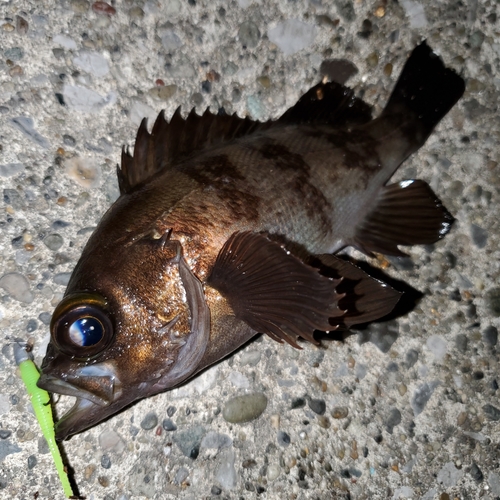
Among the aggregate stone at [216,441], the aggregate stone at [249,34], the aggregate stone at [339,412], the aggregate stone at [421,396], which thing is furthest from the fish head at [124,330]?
the aggregate stone at [249,34]

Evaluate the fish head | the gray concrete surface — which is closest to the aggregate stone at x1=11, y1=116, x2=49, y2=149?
the gray concrete surface

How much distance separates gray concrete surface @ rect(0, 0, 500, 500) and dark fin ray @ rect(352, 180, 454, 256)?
0.25 metres

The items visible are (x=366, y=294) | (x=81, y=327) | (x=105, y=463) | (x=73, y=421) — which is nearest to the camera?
(x=81, y=327)

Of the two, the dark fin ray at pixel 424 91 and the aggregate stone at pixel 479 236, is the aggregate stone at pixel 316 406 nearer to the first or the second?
the aggregate stone at pixel 479 236

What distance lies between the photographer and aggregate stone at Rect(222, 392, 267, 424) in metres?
2.20

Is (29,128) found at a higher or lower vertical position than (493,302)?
lower

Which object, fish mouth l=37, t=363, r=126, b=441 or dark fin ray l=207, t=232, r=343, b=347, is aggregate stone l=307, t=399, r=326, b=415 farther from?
fish mouth l=37, t=363, r=126, b=441

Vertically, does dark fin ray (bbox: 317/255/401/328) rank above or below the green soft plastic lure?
above

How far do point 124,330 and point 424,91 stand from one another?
1.89 meters

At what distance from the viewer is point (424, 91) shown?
2406 millimetres

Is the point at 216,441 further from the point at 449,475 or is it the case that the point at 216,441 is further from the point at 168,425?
the point at 449,475

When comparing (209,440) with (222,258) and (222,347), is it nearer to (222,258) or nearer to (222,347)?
(222,347)

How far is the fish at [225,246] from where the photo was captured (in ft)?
4.98

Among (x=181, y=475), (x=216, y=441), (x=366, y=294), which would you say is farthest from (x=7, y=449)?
(x=366, y=294)
